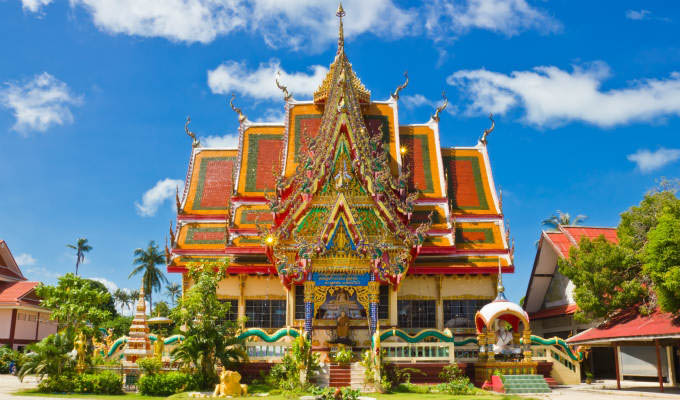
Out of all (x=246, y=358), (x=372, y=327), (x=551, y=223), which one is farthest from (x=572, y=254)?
(x=551, y=223)

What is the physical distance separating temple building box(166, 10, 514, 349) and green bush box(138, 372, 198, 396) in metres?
4.18

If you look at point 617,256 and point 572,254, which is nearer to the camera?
point 617,256

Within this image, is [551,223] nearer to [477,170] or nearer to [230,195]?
[477,170]

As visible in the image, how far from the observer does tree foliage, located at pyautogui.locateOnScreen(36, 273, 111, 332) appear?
1719cm

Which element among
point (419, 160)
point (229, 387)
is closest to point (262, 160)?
point (419, 160)

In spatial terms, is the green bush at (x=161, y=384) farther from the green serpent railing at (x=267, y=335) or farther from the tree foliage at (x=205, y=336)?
the green serpent railing at (x=267, y=335)

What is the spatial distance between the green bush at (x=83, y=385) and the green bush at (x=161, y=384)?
2.86 feet

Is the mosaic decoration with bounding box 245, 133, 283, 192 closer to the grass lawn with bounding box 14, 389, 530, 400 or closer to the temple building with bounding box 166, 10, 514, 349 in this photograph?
the temple building with bounding box 166, 10, 514, 349

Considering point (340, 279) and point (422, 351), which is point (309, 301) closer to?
point (340, 279)

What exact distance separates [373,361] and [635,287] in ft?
28.9

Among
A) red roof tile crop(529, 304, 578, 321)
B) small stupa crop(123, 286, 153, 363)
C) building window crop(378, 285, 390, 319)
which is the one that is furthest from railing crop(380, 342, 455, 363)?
red roof tile crop(529, 304, 578, 321)

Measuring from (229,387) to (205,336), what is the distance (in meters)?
1.81

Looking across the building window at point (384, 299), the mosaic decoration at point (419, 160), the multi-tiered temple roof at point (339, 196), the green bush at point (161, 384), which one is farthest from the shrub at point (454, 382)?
the mosaic decoration at point (419, 160)

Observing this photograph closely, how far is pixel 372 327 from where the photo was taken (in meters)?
18.2
